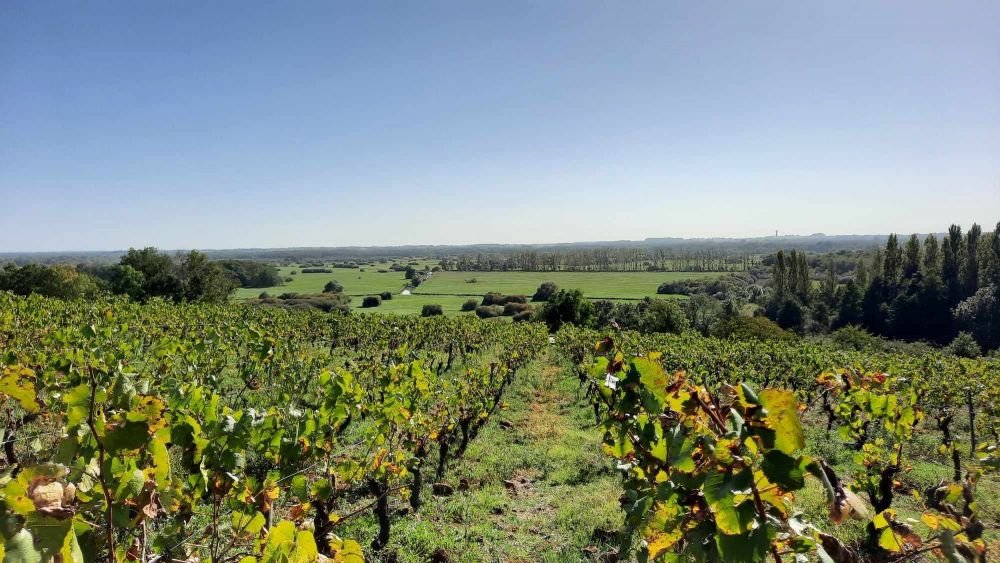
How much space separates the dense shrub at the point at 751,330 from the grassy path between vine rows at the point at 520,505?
32.9m

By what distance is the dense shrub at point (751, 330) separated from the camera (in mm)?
42031

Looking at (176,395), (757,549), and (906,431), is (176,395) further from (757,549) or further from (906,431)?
(906,431)

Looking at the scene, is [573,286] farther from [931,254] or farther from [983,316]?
[983,316]

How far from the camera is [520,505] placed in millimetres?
8844

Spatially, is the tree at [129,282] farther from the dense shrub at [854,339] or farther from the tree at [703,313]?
the dense shrub at [854,339]

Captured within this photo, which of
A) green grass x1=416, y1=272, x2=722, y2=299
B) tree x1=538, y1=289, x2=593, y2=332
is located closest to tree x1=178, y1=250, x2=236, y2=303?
tree x1=538, y1=289, x2=593, y2=332

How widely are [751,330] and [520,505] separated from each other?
41.1m

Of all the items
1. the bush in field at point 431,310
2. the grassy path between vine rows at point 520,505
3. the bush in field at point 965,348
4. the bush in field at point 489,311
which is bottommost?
the bush in field at point 965,348

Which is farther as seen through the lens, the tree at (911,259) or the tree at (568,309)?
the tree at (911,259)

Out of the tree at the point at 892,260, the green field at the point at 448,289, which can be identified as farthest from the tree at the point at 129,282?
the tree at the point at 892,260

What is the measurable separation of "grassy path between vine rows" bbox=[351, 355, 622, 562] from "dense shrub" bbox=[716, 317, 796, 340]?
108ft

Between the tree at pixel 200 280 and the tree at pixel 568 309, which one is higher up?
the tree at pixel 200 280

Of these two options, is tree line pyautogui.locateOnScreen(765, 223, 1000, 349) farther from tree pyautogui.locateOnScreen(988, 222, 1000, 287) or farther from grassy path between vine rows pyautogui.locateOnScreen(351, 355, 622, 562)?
grassy path between vine rows pyautogui.locateOnScreen(351, 355, 622, 562)

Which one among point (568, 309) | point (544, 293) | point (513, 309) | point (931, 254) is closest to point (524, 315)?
point (513, 309)
